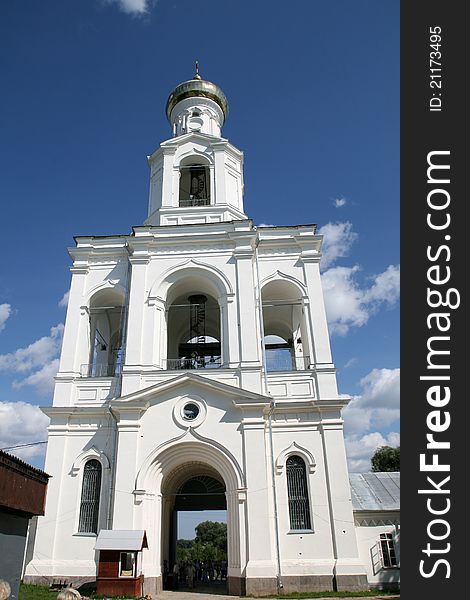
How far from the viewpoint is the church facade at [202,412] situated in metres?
16.2

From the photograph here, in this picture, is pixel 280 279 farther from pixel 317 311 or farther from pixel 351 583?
pixel 351 583

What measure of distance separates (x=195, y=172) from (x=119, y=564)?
709 inches

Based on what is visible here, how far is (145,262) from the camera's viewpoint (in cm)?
2086

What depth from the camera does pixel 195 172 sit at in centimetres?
2544

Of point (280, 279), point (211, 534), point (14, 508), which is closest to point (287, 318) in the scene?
point (280, 279)

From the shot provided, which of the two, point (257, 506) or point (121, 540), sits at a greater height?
point (257, 506)

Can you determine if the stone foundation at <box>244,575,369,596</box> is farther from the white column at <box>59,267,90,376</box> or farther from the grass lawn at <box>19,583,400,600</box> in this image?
the white column at <box>59,267,90,376</box>

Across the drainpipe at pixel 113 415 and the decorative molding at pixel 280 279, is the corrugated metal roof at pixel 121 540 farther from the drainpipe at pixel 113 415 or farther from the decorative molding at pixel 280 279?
the decorative molding at pixel 280 279

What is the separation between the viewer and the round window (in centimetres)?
1753

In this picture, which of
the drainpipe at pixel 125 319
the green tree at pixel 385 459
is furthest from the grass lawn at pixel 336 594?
the green tree at pixel 385 459

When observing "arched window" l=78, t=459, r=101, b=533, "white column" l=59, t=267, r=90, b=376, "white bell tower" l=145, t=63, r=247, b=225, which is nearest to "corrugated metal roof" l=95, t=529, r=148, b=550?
"arched window" l=78, t=459, r=101, b=533

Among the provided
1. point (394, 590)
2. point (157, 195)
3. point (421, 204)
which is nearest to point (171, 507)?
point (394, 590)

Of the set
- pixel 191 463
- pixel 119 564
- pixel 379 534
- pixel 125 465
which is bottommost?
pixel 119 564

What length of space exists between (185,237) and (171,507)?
11.3 m
